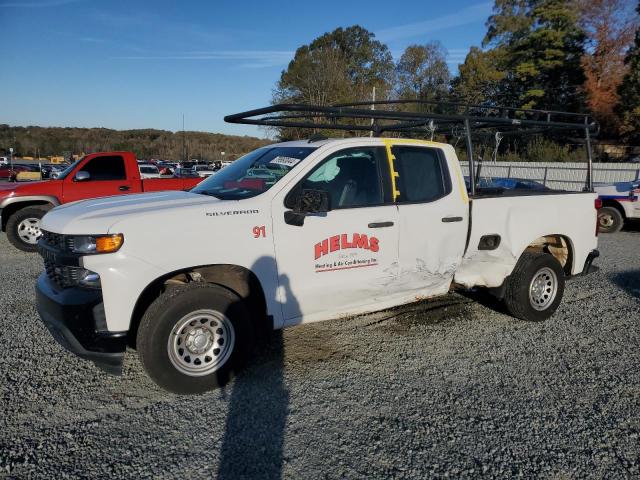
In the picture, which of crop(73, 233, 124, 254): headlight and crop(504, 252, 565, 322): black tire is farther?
crop(504, 252, 565, 322): black tire

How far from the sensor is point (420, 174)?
446cm

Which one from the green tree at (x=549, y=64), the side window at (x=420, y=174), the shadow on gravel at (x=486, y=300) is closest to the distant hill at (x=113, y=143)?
the green tree at (x=549, y=64)

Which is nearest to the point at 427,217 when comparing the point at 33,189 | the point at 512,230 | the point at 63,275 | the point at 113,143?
the point at 512,230

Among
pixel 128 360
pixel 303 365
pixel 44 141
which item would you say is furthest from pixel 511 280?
pixel 44 141

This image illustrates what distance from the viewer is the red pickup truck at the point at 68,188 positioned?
8922 mm

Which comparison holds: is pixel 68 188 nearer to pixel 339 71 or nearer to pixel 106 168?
pixel 106 168

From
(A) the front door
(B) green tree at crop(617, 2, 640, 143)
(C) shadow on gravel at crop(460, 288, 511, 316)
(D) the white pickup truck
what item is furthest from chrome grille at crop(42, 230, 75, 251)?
(B) green tree at crop(617, 2, 640, 143)

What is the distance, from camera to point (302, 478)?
8.68 feet

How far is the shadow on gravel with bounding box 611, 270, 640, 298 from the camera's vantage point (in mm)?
6555

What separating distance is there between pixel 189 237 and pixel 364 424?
174 cm

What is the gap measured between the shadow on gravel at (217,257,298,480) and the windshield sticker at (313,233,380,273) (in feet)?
1.17

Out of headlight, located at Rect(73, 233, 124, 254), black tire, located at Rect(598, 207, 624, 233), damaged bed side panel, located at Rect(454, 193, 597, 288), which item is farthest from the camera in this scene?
black tire, located at Rect(598, 207, 624, 233)

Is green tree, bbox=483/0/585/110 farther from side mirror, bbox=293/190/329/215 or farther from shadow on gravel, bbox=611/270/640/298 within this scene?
side mirror, bbox=293/190/329/215

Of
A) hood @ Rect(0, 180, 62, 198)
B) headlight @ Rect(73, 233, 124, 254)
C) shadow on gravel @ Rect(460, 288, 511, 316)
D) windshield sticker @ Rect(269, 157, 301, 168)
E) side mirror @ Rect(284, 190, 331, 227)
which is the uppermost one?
windshield sticker @ Rect(269, 157, 301, 168)
